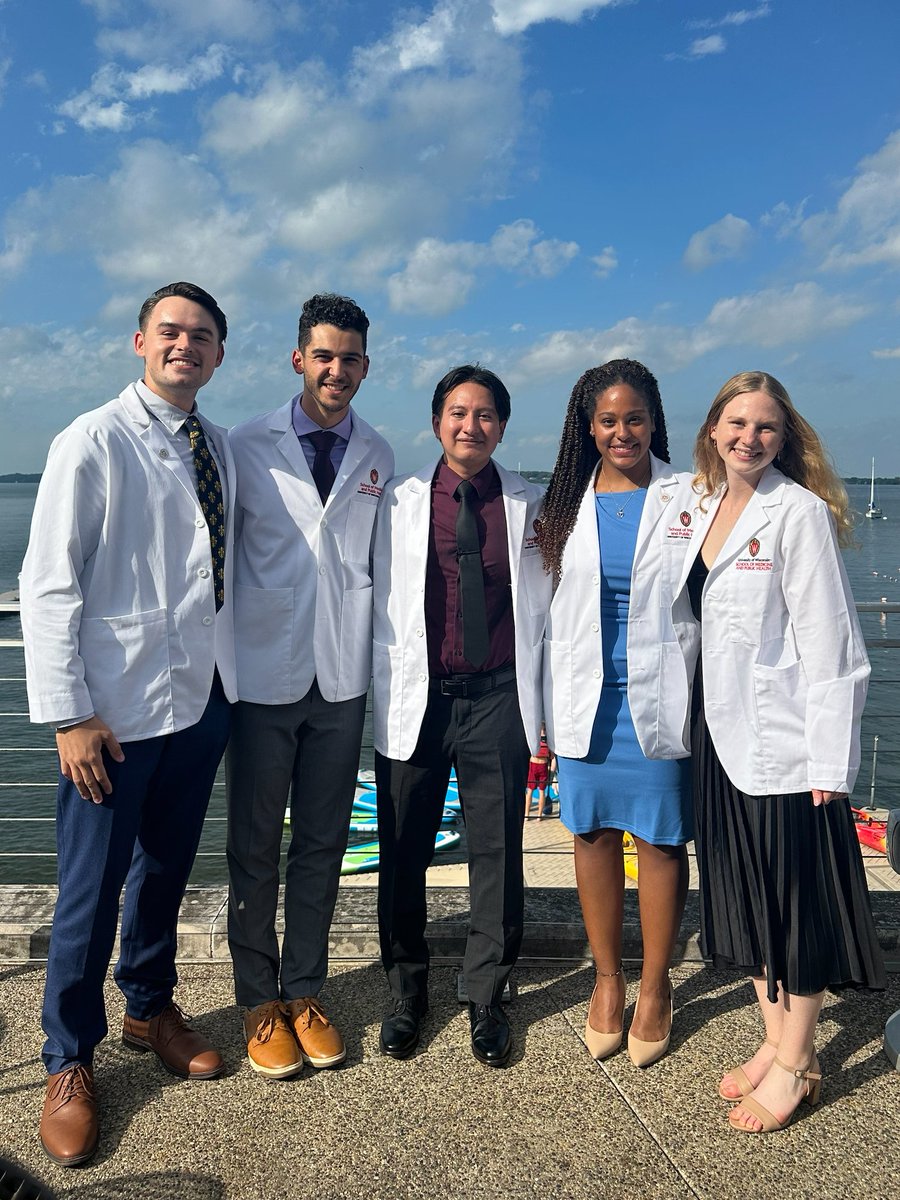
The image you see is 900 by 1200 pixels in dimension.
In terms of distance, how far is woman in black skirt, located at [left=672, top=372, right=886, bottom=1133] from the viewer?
7.54ft

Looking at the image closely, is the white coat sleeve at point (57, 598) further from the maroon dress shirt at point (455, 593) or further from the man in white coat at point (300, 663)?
the maroon dress shirt at point (455, 593)

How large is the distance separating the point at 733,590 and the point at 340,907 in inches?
72.8

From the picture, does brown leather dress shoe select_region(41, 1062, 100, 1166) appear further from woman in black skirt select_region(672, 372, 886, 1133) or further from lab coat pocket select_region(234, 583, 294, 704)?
woman in black skirt select_region(672, 372, 886, 1133)

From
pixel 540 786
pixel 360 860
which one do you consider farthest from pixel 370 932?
pixel 540 786

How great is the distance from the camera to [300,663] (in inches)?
104

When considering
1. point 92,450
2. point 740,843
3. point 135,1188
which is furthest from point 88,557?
point 740,843

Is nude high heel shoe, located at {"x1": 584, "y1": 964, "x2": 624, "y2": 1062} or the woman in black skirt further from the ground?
the woman in black skirt

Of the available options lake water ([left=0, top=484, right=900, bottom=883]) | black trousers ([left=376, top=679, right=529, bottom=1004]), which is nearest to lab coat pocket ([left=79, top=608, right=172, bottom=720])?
black trousers ([left=376, top=679, right=529, bottom=1004])

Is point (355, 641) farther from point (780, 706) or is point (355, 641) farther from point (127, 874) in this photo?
point (780, 706)

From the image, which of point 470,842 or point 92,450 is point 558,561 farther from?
point 92,450

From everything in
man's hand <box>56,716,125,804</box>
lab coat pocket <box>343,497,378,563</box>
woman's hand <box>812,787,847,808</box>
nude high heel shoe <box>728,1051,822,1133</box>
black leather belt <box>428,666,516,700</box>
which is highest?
lab coat pocket <box>343,497,378,563</box>

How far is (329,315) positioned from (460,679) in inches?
46.7

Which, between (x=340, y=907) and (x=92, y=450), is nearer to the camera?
(x=92, y=450)

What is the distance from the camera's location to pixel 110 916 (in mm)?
2379
